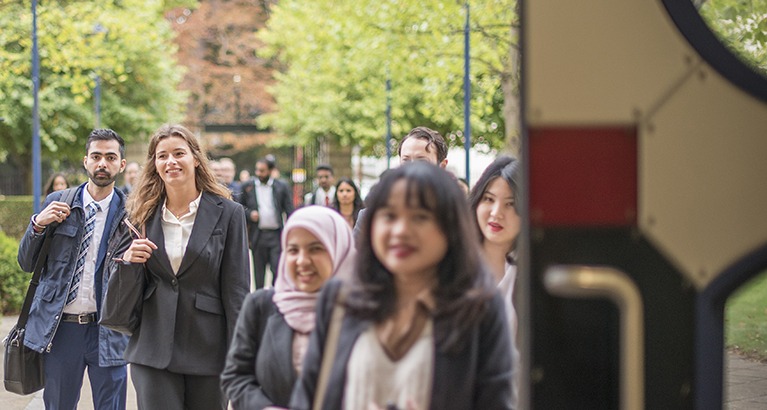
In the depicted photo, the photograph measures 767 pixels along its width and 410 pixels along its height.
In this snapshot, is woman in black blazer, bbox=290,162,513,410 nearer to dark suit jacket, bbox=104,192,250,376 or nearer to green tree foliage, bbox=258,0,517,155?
dark suit jacket, bbox=104,192,250,376

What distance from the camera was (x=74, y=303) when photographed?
259 inches

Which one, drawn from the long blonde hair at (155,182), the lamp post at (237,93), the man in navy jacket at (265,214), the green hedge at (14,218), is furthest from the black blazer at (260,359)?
→ the lamp post at (237,93)

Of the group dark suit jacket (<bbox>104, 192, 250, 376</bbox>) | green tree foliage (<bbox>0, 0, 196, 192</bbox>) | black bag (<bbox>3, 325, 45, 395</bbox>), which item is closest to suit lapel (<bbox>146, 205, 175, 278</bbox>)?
dark suit jacket (<bbox>104, 192, 250, 376</bbox>)

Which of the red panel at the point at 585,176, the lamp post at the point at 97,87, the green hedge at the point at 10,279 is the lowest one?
the green hedge at the point at 10,279

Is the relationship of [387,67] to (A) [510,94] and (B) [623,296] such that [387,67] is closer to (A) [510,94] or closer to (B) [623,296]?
(A) [510,94]

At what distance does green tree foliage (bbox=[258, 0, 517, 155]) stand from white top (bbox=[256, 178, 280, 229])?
159 inches

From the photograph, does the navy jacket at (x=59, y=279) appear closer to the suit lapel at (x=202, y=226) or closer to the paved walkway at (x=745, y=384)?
the suit lapel at (x=202, y=226)

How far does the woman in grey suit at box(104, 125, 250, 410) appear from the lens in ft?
17.8

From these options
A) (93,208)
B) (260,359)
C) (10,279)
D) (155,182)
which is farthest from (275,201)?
(260,359)

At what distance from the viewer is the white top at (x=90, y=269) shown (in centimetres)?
658

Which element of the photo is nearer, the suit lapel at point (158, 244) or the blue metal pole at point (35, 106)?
the suit lapel at point (158, 244)

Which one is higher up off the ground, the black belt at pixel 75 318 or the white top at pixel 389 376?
the white top at pixel 389 376

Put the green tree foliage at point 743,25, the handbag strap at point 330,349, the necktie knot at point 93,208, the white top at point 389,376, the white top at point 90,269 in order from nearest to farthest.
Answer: the green tree foliage at point 743,25
the white top at point 389,376
the handbag strap at point 330,349
the white top at point 90,269
the necktie knot at point 93,208

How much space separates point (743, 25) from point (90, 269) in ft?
15.7
